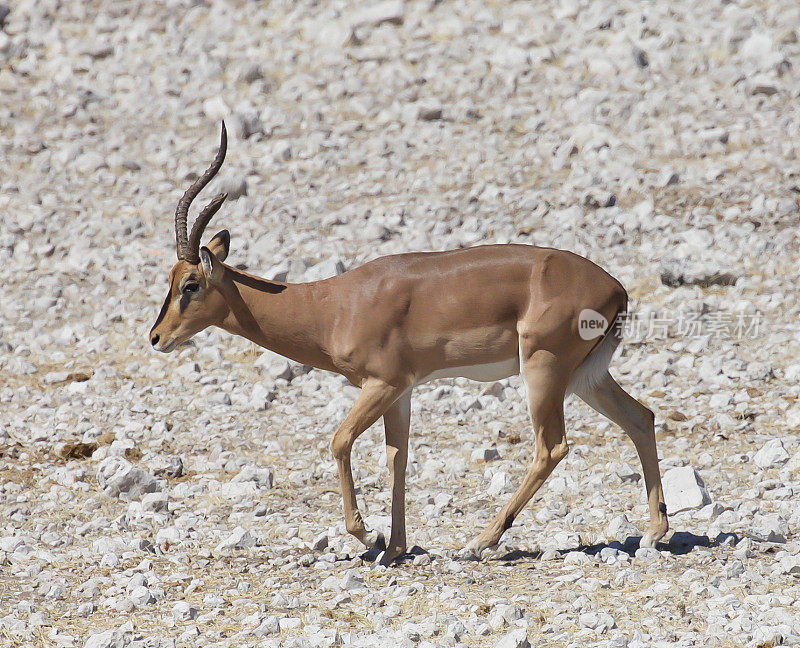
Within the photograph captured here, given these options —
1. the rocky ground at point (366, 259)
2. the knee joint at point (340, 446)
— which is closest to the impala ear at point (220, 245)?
the knee joint at point (340, 446)

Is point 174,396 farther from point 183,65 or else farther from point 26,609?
point 183,65

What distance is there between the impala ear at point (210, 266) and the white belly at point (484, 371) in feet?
5.35

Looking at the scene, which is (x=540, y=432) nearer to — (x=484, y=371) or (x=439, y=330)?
(x=484, y=371)

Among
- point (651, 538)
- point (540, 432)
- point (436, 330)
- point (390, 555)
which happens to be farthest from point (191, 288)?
point (651, 538)

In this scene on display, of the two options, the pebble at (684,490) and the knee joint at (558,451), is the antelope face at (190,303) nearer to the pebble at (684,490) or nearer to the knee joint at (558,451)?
the knee joint at (558,451)

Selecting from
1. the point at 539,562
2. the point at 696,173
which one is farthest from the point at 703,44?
the point at 539,562

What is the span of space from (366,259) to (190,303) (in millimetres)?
5462

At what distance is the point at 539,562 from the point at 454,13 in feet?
43.5

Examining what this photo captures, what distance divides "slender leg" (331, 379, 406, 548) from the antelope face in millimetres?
1297

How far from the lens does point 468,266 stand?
8438 mm

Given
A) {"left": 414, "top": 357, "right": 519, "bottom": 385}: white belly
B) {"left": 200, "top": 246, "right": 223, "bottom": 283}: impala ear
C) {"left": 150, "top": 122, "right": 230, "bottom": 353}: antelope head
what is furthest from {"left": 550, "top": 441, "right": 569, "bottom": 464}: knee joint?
{"left": 200, "top": 246, "right": 223, "bottom": 283}: impala ear

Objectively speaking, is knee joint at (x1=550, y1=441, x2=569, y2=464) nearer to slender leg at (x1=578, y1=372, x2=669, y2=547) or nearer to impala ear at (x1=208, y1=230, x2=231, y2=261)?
slender leg at (x1=578, y1=372, x2=669, y2=547)

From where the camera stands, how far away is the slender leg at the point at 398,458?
8492mm

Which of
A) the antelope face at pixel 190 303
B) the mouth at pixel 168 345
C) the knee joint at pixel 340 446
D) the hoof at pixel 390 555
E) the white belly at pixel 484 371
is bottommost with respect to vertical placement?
the hoof at pixel 390 555
